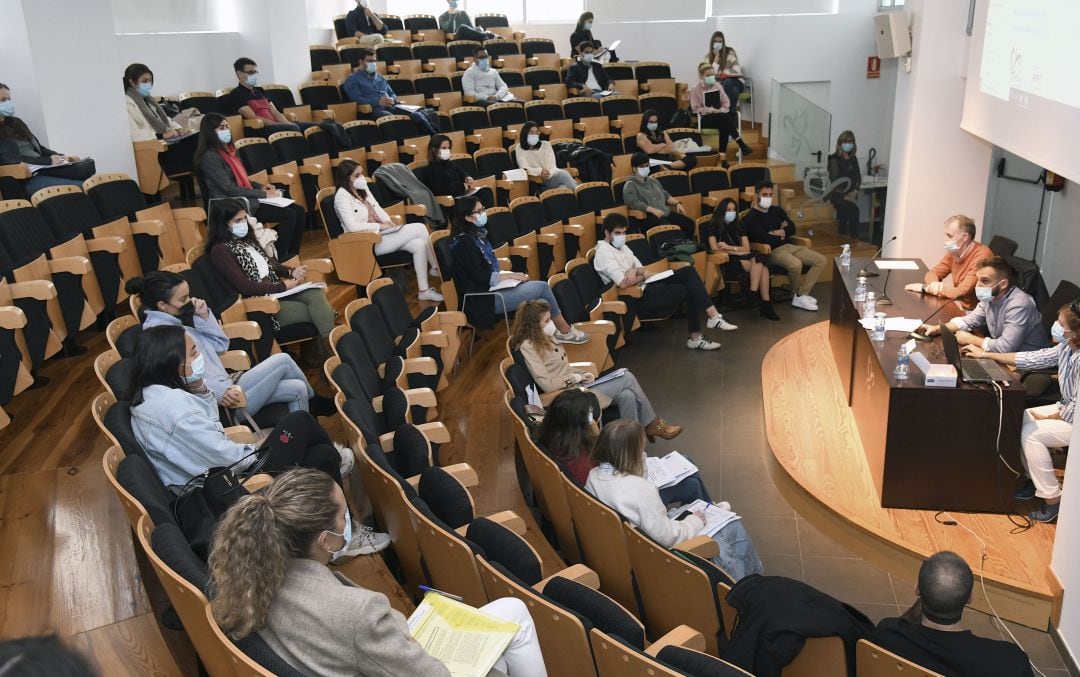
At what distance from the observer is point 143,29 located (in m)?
8.17

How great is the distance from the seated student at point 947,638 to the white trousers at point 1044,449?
5.54 ft

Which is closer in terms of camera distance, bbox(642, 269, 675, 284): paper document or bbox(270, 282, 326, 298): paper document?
bbox(270, 282, 326, 298): paper document

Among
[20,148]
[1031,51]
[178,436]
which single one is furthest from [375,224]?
[1031,51]

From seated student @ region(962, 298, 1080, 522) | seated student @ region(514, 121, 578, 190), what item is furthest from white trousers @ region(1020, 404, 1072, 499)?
seated student @ region(514, 121, 578, 190)

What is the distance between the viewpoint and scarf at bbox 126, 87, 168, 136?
6102 millimetres

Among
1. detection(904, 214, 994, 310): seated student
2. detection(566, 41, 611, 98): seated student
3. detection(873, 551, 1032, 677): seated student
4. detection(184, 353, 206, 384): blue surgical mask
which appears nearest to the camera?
detection(873, 551, 1032, 677): seated student

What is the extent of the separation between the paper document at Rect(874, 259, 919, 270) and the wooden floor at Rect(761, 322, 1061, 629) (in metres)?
0.95

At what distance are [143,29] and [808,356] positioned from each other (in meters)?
6.20

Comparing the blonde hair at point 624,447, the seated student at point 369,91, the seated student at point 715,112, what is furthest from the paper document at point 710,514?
the seated student at point 715,112

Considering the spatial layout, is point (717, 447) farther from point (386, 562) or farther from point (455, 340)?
point (386, 562)

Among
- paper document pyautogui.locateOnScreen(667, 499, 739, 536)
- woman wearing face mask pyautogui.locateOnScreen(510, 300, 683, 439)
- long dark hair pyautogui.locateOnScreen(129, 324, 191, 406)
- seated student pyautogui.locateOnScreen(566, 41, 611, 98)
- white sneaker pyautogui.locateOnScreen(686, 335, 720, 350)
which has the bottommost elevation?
white sneaker pyautogui.locateOnScreen(686, 335, 720, 350)

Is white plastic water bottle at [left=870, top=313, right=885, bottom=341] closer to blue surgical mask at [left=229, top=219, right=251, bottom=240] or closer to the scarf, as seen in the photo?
blue surgical mask at [left=229, top=219, right=251, bottom=240]

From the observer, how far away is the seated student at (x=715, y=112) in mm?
9383

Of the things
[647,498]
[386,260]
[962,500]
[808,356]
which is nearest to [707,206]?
[808,356]
